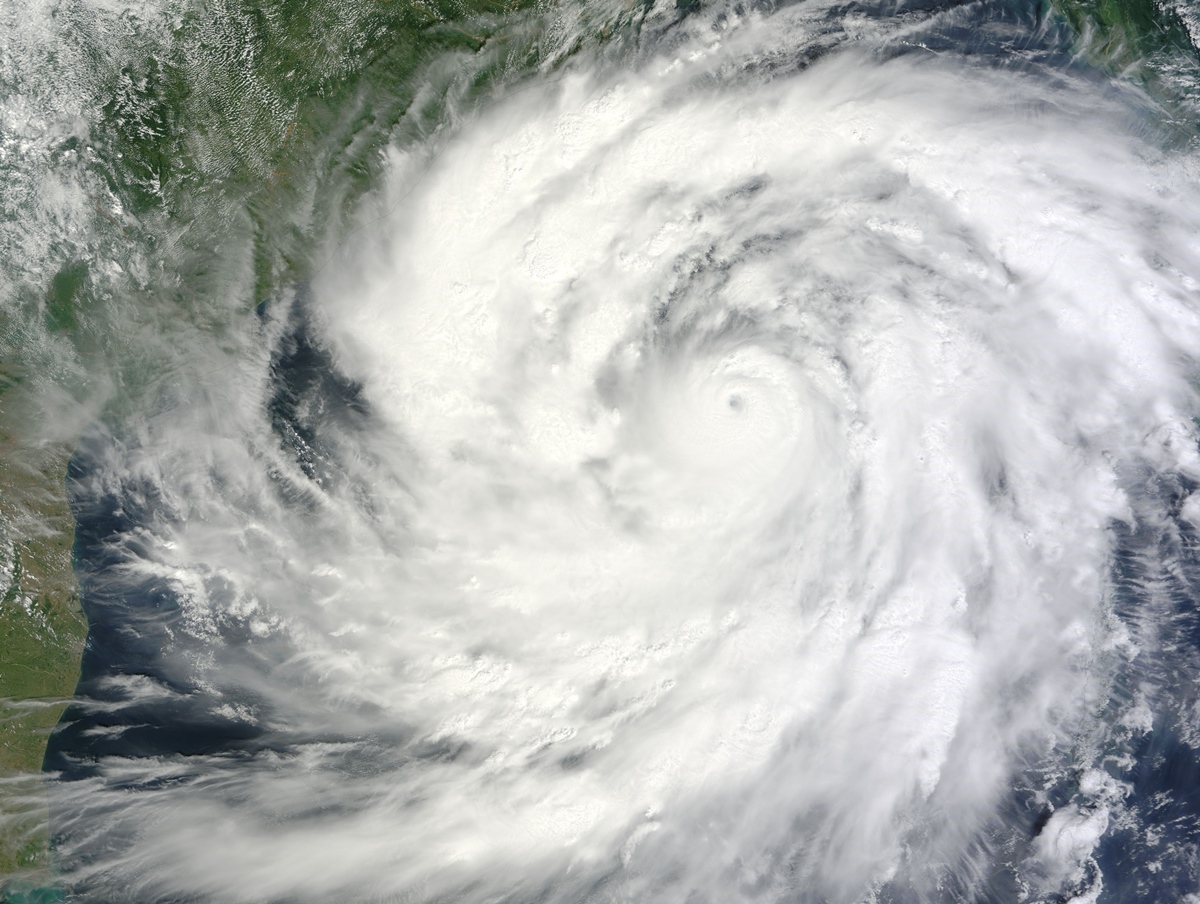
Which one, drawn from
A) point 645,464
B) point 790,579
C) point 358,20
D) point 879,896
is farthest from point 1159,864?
point 358,20

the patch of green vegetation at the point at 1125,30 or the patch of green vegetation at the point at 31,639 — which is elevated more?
the patch of green vegetation at the point at 1125,30

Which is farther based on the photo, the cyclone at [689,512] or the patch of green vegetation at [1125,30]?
the patch of green vegetation at [1125,30]

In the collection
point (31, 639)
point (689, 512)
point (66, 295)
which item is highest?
point (66, 295)

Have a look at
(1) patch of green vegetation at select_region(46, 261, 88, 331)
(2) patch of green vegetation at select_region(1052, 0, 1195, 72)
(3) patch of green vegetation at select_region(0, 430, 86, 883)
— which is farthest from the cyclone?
(1) patch of green vegetation at select_region(46, 261, 88, 331)

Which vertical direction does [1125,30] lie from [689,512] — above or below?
above

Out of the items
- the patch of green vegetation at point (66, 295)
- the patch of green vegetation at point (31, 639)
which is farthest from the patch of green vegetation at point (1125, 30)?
the patch of green vegetation at point (31, 639)

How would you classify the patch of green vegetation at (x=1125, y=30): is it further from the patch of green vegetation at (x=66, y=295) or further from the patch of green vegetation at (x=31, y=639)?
the patch of green vegetation at (x=31, y=639)

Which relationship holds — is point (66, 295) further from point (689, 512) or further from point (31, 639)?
point (689, 512)

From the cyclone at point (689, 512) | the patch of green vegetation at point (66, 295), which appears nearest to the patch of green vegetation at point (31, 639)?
the cyclone at point (689, 512)

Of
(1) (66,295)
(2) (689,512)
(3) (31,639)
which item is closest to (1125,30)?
(2) (689,512)
